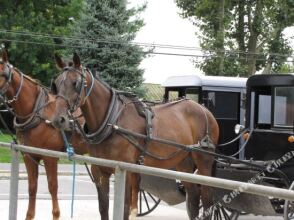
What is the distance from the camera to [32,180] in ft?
25.6

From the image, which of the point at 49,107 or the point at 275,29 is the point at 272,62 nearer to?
the point at 275,29

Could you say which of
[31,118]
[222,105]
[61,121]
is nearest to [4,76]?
[31,118]

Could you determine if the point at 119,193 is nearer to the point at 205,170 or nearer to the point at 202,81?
the point at 205,170

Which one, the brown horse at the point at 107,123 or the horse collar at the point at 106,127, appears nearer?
the brown horse at the point at 107,123

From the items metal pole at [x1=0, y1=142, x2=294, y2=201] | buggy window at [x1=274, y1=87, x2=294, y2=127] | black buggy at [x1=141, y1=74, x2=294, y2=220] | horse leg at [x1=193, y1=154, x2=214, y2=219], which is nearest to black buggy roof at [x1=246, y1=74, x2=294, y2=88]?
A: black buggy at [x1=141, y1=74, x2=294, y2=220]

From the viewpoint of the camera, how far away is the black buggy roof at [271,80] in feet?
26.4

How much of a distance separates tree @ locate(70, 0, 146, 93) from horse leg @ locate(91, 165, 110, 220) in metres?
17.6

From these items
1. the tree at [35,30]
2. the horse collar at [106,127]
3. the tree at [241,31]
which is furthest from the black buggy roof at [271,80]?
the tree at [35,30]

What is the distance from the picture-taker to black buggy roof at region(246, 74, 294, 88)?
26.4 ft

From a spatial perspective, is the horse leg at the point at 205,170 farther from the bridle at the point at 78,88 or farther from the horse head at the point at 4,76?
the horse head at the point at 4,76

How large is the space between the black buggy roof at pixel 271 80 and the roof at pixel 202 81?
248 centimetres

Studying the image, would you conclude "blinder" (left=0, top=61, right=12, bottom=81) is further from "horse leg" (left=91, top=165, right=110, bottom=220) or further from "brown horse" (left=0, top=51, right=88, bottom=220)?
"horse leg" (left=91, top=165, right=110, bottom=220)

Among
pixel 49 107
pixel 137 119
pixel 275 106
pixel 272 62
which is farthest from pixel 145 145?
pixel 272 62

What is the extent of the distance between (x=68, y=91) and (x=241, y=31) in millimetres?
26674
